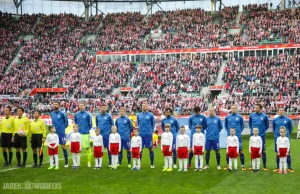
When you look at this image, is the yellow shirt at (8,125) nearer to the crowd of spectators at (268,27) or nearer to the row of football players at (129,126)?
the row of football players at (129,126)

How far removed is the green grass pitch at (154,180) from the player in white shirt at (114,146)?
308 mm

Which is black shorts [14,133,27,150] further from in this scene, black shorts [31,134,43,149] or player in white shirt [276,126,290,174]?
player in white shirt [276,126,290,174]

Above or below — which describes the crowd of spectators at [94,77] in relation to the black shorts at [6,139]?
above

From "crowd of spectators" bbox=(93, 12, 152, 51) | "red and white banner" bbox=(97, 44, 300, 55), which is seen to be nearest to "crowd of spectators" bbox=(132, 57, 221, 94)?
"red and white banner" bbox=(97, 44, 300, 55)

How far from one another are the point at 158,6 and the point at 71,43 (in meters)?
14.8

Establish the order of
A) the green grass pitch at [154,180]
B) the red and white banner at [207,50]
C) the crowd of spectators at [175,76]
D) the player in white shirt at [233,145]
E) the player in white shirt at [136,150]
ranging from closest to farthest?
the green grass pitch at [154,180], the player in white shirt at [233,145], the player in white shirt at [136,150], the crowd of spectators at [175,76], the red and white banner at [207,50]

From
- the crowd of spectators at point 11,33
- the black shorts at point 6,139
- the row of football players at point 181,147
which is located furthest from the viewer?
the crowd of spectators at point 11,33

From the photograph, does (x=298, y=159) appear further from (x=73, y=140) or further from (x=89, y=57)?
(x=89, y=57)

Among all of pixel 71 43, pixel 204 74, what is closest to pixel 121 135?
pixel 204 74

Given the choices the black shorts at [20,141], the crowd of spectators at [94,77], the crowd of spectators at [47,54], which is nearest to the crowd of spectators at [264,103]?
the crowd of spectators at [94,77]

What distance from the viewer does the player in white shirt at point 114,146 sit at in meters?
15.8

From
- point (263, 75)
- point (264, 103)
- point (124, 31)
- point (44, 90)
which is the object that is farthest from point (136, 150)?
point (124, 31)

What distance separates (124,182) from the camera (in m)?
Answer: 13.4

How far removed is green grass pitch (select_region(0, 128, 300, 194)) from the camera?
1231 centimetres
